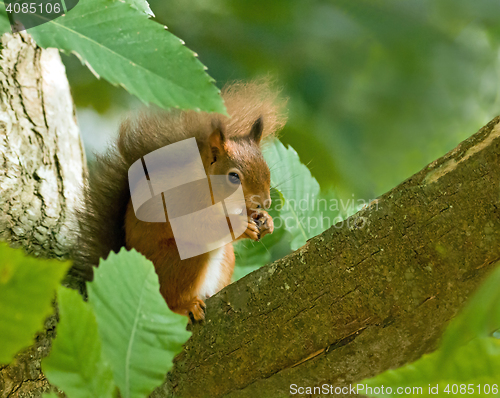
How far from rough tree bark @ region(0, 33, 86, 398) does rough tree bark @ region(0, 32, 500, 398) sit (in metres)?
0.29

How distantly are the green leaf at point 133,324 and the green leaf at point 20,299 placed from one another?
4 cm

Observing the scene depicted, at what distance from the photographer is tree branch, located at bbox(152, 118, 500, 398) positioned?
1.77 ft

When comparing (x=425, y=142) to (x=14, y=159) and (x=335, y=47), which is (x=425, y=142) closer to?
(x=335, y=47)

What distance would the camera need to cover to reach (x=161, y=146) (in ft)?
3.13

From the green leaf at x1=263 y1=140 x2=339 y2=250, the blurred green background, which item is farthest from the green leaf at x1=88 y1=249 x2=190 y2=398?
the blurred green background

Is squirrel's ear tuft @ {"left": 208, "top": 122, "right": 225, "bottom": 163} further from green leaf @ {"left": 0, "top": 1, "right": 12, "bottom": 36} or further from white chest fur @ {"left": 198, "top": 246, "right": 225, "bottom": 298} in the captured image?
green leaf @ {"left": 0, "top": 1, "right": 12, "bottom": 36}

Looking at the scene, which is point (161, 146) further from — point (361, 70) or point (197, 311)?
point (361, 70)

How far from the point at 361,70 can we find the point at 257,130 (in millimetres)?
552

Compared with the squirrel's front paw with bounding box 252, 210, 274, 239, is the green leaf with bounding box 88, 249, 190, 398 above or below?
above

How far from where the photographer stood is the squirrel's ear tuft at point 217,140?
1.04m

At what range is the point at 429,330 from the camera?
0.57 metres

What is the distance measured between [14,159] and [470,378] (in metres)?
1.00

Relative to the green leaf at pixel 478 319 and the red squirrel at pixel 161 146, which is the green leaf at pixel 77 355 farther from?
the red squirrel at pixel 161 146

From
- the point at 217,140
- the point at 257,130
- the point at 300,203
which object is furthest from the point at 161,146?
the point at 300,203
